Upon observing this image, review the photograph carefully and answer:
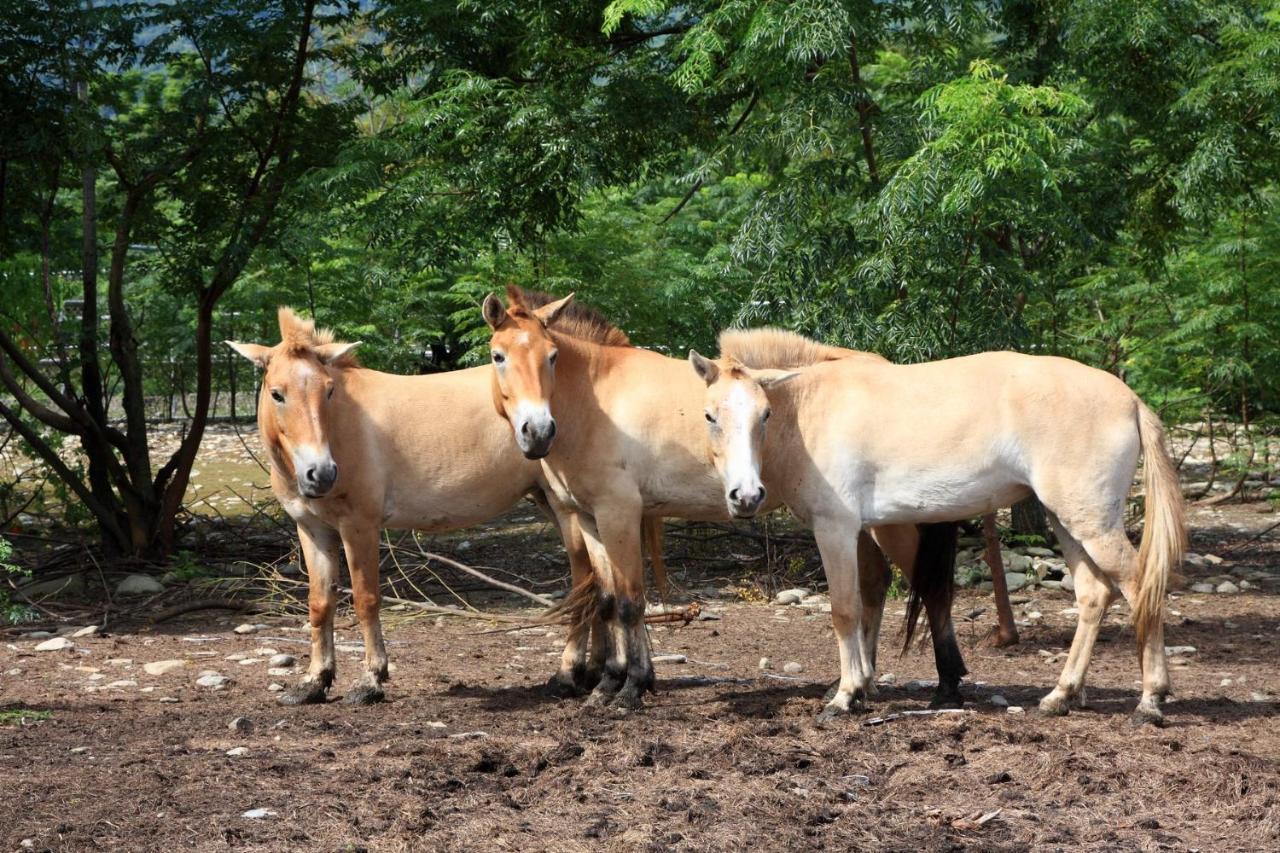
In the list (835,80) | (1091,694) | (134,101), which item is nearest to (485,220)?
(835,80)

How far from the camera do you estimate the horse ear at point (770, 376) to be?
22.5 ft

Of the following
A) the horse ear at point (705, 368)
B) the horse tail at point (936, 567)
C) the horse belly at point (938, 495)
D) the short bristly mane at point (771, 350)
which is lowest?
the horse tail at point (936, 567)

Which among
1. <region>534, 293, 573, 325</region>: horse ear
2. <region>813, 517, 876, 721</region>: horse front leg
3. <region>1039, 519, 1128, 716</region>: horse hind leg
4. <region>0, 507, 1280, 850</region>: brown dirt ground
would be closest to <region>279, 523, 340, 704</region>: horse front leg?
<region>0, 507, 1280, 850</region>: brown dirt ground

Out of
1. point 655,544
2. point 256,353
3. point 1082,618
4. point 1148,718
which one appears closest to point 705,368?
point 655,544

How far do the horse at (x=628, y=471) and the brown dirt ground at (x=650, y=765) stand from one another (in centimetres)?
39

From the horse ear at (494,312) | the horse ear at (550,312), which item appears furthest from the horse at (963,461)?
the horse ear at (494,312)

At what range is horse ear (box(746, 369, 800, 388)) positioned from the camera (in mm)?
6855

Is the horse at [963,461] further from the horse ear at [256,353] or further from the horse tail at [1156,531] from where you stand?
the horse ear at [256,353]

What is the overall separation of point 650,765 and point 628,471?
6.21 feet

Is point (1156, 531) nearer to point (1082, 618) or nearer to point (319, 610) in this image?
point (1082, 618)

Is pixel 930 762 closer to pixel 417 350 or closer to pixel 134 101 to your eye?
pixel 134 101

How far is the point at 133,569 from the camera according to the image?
39.8ft

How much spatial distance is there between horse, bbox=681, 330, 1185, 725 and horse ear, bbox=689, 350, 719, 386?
11 millimetres

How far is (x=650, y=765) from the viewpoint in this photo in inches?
235
